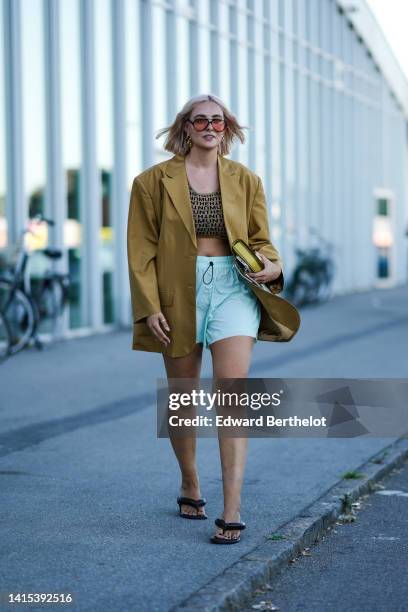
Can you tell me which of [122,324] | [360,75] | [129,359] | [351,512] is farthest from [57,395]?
[360,75]

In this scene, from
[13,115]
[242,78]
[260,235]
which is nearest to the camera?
[260,235]

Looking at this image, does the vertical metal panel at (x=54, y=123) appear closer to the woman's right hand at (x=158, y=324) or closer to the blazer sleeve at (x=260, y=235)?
the blazer sleeve at (x=260, y=235)

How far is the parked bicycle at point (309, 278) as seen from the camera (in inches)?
868

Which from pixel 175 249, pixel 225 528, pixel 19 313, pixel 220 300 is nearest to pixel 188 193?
pixel 175 249

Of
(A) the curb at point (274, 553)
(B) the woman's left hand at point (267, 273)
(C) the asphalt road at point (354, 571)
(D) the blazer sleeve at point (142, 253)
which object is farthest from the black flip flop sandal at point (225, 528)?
(B) the woman's left hand at point (267, 273)

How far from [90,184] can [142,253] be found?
10.8m

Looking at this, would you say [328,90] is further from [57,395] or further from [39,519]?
[39,519]

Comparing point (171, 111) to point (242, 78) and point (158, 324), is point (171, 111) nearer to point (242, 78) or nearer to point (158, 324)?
point (242, 78)

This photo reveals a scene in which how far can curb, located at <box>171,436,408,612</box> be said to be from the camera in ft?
13.9

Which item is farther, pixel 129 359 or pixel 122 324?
pixel 122 324

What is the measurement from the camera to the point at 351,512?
5992 millimetres

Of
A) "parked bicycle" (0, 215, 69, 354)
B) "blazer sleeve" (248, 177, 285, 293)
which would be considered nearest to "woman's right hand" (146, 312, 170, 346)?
"blazer sleeve" (248, 177, 285, 293)

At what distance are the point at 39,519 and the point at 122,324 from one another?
1141 centimetres

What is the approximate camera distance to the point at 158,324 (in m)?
5.10
